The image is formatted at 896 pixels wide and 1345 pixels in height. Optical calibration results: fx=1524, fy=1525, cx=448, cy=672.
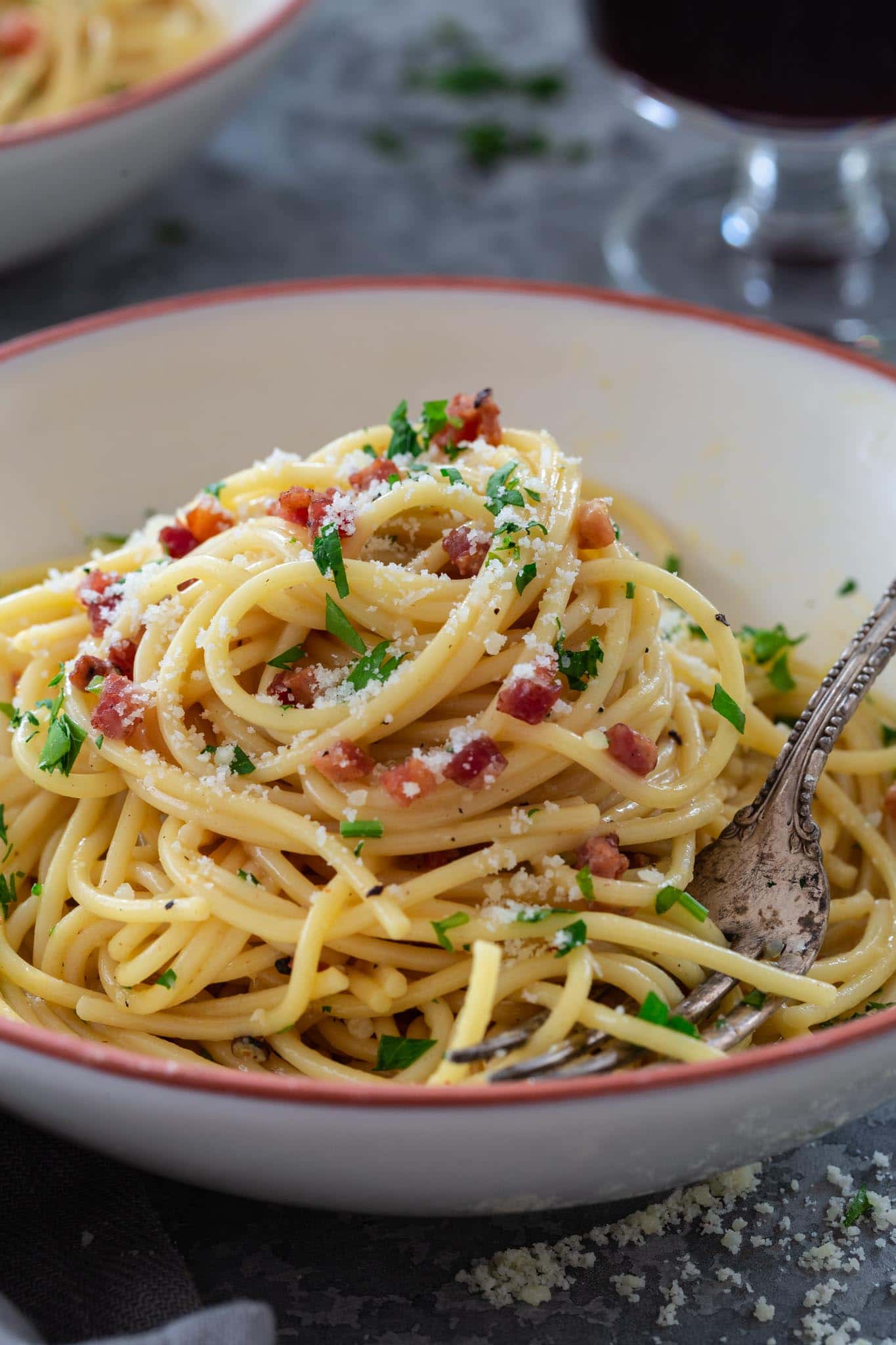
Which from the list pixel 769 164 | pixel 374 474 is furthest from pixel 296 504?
pixel 769 164

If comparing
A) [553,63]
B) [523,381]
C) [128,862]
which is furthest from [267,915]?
[553,63]

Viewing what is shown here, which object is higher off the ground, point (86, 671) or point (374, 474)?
point (374, 474)

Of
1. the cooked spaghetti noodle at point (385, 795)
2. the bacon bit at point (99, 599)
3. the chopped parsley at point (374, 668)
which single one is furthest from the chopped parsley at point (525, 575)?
the bacon bit at point (99, 599)

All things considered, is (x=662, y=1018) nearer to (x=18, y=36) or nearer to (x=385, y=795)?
(x=385, y=795)

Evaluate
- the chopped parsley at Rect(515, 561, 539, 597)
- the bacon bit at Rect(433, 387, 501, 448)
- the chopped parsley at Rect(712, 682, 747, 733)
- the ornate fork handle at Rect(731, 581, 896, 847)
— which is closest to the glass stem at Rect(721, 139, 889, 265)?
the bacon bit at Rect(433, 387, 501, 448)

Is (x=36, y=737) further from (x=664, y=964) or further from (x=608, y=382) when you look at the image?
(x=608, y=382)

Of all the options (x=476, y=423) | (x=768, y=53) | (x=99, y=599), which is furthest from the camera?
(x=768, y=53)
